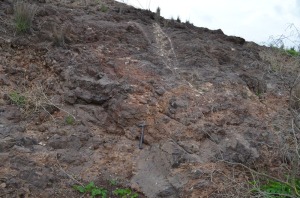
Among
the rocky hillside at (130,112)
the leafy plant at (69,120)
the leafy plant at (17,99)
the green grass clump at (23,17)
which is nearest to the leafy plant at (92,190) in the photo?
the rocky hillside at (130,112)

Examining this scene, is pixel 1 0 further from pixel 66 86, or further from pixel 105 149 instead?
pixel 105 149

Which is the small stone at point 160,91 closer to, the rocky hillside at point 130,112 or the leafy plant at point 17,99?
the rocky hillside at point 130,112

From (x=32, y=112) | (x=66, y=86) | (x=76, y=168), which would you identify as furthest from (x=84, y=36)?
(x=76, y=168)

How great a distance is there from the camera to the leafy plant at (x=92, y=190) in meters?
4.41

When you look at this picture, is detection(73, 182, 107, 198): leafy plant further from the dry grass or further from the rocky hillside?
the dry grass

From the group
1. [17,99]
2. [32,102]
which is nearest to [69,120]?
[32,102]

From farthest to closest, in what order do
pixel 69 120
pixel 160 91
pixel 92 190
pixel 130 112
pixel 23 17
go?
pixel 23 17 → pixel 160 91 → pixel 130 112 → pixel 69 120 → pixel 92 190

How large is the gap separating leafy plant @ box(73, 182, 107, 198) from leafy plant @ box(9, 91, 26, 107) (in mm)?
1259

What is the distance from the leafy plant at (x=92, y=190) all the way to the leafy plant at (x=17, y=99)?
1259mm

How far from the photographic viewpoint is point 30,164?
4.46m

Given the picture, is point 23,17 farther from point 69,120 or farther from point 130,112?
point 130,112

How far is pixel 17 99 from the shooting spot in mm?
5105

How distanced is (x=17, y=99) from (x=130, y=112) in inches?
50.4

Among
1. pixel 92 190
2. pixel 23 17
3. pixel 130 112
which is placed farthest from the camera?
pixel 23 17
